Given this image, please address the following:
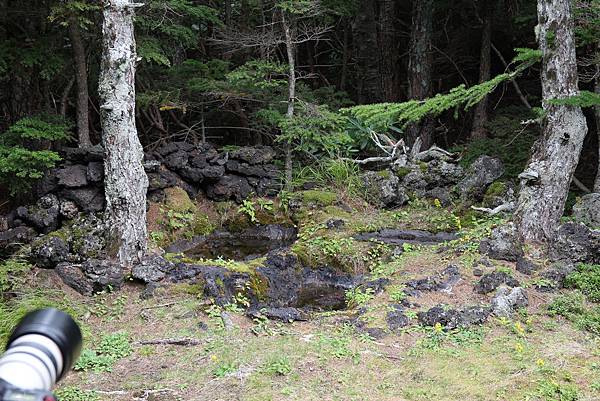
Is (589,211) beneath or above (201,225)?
above

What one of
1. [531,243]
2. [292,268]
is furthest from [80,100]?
[531,243]

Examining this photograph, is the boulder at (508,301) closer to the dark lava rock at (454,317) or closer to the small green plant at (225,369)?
the dark lava rock at (454,317)

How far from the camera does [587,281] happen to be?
5059mm

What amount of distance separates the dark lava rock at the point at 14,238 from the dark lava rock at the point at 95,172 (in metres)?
1.05

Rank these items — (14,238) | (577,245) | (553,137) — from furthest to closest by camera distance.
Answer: (14,238) < (553,137) < (577,245)

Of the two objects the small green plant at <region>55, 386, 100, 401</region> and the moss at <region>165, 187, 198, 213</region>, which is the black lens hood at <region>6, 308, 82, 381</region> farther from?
the moss at <region>165, 187, 198, 213</region>

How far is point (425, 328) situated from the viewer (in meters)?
4.56

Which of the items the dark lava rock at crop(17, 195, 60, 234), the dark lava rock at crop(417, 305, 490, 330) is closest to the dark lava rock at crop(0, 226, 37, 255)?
the dark lava rock at crop(17, 195, 60, 234)

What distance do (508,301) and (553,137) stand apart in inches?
83.0

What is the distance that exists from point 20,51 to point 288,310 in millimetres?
5250

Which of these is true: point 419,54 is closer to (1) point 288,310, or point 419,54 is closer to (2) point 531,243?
(2) point 531,243

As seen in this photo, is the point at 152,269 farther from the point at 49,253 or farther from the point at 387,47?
the point at 387,47

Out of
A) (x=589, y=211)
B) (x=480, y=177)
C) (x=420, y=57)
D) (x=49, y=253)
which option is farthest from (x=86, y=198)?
(x=420, y=57)

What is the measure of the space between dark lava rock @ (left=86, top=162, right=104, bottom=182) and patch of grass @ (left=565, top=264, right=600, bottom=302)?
20.0 ft
